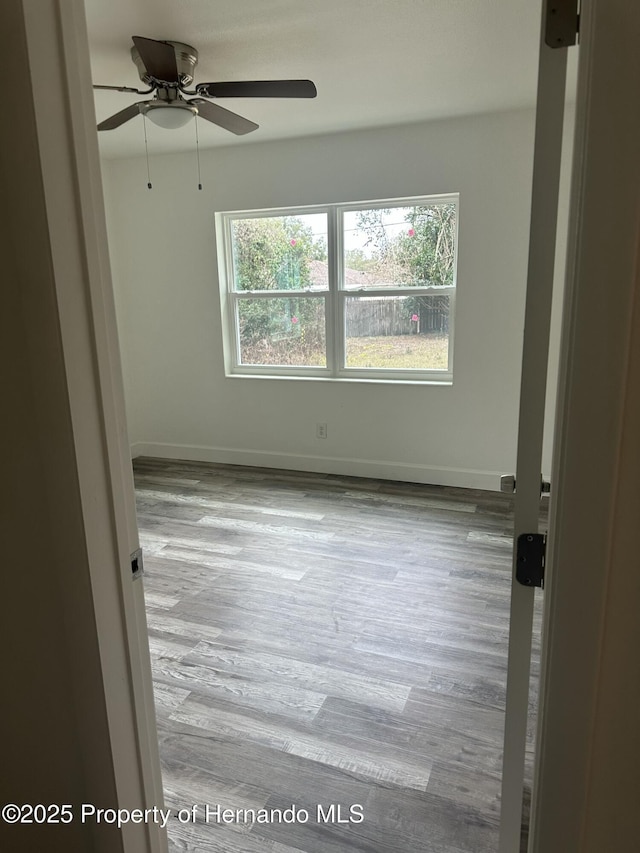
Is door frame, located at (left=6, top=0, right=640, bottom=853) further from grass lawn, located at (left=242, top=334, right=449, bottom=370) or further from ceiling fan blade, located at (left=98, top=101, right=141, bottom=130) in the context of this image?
grass lawn, located at (left=242, top=334, right=449, bottom=370)

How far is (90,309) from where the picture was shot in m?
0.96

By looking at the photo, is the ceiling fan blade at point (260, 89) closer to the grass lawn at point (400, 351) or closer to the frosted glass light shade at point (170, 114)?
the frosted glass light shade at point (170, 114)

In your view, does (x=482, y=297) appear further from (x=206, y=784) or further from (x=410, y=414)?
(x=206, y=784)

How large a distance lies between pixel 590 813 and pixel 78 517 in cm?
95

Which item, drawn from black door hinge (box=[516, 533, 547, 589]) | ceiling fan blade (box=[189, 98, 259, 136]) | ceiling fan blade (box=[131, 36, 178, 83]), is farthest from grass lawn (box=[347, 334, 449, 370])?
black door hinge (box=[516, 533, 547, 589])

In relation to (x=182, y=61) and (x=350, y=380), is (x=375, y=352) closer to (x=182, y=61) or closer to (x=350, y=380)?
(x=350, y=380)

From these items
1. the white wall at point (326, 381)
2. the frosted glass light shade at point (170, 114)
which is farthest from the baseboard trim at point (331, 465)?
the frosted glass light shade at point (170, 114)

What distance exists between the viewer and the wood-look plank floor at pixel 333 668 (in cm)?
161

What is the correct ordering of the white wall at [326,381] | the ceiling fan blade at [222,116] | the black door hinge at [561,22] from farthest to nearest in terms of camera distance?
the white wall at [326,381] → the ceiling fan blade at [222,116] → the black door hinge at [561,22]

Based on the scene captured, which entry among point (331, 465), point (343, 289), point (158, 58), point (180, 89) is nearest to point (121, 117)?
point (180, 89)

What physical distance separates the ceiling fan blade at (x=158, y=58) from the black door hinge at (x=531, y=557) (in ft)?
7.05

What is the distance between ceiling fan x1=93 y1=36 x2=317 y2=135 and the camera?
225 centimetres

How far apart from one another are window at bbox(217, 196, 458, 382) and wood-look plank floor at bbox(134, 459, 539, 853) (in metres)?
1.22

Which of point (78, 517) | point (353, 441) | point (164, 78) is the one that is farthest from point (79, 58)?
point (353, 441)
